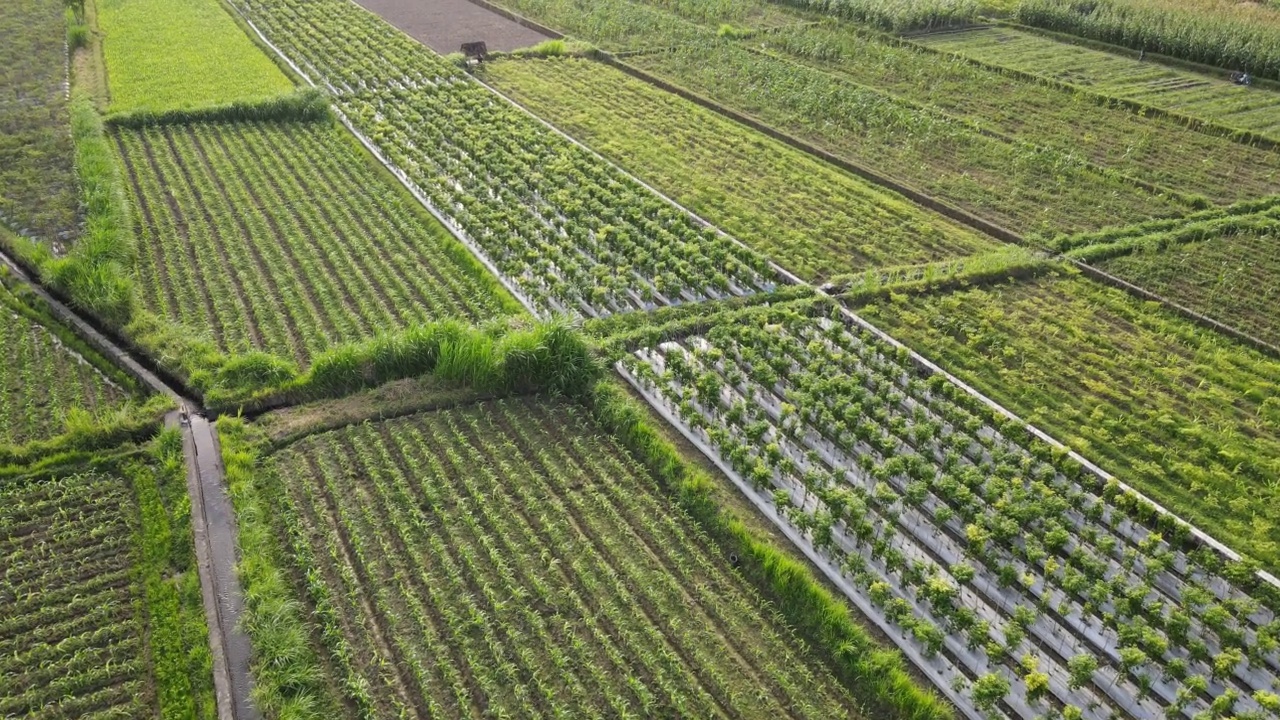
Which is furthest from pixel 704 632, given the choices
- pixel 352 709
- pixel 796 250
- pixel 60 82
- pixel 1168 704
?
pixel 60 82

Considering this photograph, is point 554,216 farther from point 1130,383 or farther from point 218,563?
point 1130,383

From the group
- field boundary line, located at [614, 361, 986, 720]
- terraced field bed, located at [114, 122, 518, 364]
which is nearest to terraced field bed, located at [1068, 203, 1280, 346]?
field boundary line, located at [614, 361, 986, 720]

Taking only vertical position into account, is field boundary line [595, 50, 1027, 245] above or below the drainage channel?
above

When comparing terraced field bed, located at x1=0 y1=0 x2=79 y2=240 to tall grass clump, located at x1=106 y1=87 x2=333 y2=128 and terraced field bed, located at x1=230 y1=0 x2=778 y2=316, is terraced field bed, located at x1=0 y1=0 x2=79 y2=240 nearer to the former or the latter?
tall grass clump, located at x1=106 y1=87 x2=333 y2=128

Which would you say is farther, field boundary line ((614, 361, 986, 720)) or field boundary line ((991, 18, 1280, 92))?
field boundary line ((991, 18, 1280, 92))

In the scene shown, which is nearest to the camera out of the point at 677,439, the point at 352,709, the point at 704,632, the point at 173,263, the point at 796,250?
the point at 352,709

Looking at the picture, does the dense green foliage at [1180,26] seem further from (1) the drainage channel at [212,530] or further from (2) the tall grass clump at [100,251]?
(1) the drainage channel at [212,530]

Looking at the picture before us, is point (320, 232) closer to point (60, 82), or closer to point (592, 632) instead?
point (592, 632)

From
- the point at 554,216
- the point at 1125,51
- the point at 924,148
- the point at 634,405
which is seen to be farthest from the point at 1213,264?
the point at 1125,51
